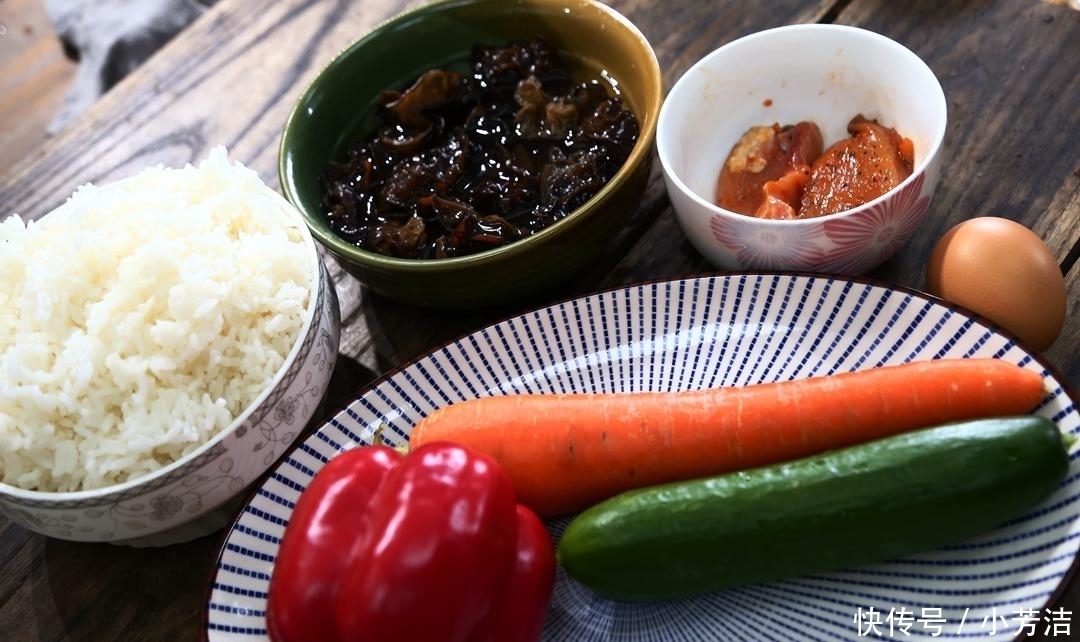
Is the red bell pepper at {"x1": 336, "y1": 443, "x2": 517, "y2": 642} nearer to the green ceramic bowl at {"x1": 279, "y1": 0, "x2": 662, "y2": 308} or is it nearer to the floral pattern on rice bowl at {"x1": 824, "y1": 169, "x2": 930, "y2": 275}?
the green ceramic bowl at {"x1": 279, "y1": 0, "x2": 662, "y2": 308}

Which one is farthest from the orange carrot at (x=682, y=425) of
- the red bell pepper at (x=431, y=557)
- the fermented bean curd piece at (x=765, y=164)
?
the fermented bean curd piece at (x=765, y=164)

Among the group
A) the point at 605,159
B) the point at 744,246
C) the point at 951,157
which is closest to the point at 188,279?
the point at 605,159

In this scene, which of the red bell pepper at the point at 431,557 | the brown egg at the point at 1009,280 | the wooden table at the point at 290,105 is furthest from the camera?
the wooden table at the point at 290,105

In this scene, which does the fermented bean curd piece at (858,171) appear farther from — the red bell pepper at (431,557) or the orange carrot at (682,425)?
the red bell pepper at (431,557)

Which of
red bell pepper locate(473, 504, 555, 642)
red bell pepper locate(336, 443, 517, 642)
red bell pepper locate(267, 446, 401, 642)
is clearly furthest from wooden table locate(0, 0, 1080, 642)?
red bell pepper locate(473, 504, 555, 642)

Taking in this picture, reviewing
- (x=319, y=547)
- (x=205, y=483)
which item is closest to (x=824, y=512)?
(x=319, y=547)

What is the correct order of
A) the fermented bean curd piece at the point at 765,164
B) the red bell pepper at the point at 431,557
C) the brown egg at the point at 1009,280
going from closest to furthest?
the red bell pepper at the point at 431,557 → the brown egg at the point at 1009,280 → the fermented bean curd piece at the point at 765,164
